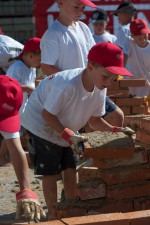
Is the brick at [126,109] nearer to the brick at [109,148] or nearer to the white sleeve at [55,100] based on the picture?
the brick at [109,148]

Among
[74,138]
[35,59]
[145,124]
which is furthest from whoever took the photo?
[35,59]

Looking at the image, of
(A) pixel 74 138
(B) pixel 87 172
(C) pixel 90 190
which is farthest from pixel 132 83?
(A) pixel 74 138

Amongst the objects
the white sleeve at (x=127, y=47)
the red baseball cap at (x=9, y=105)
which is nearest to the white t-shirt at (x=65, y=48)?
the red baseball cap at (x=9, y=105)

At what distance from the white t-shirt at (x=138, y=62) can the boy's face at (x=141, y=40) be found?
0.04m

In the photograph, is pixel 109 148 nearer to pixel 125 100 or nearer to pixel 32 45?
pixel 32 45

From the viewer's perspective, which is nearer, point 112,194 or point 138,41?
point 112,194

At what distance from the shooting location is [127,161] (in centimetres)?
529

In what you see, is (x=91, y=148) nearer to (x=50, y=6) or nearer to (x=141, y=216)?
(x=141, y=216)

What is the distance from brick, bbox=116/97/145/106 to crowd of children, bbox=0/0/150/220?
2.57 meters

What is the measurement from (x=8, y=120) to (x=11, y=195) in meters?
2.65

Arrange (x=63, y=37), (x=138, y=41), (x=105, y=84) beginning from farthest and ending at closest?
1. (x=138, y=41)
2. (x=63, y=37)
3. (x=105, y=84)

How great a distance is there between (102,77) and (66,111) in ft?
1.49

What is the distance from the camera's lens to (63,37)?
6.25 m

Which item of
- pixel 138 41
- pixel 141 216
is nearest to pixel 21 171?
pixel 141 216
